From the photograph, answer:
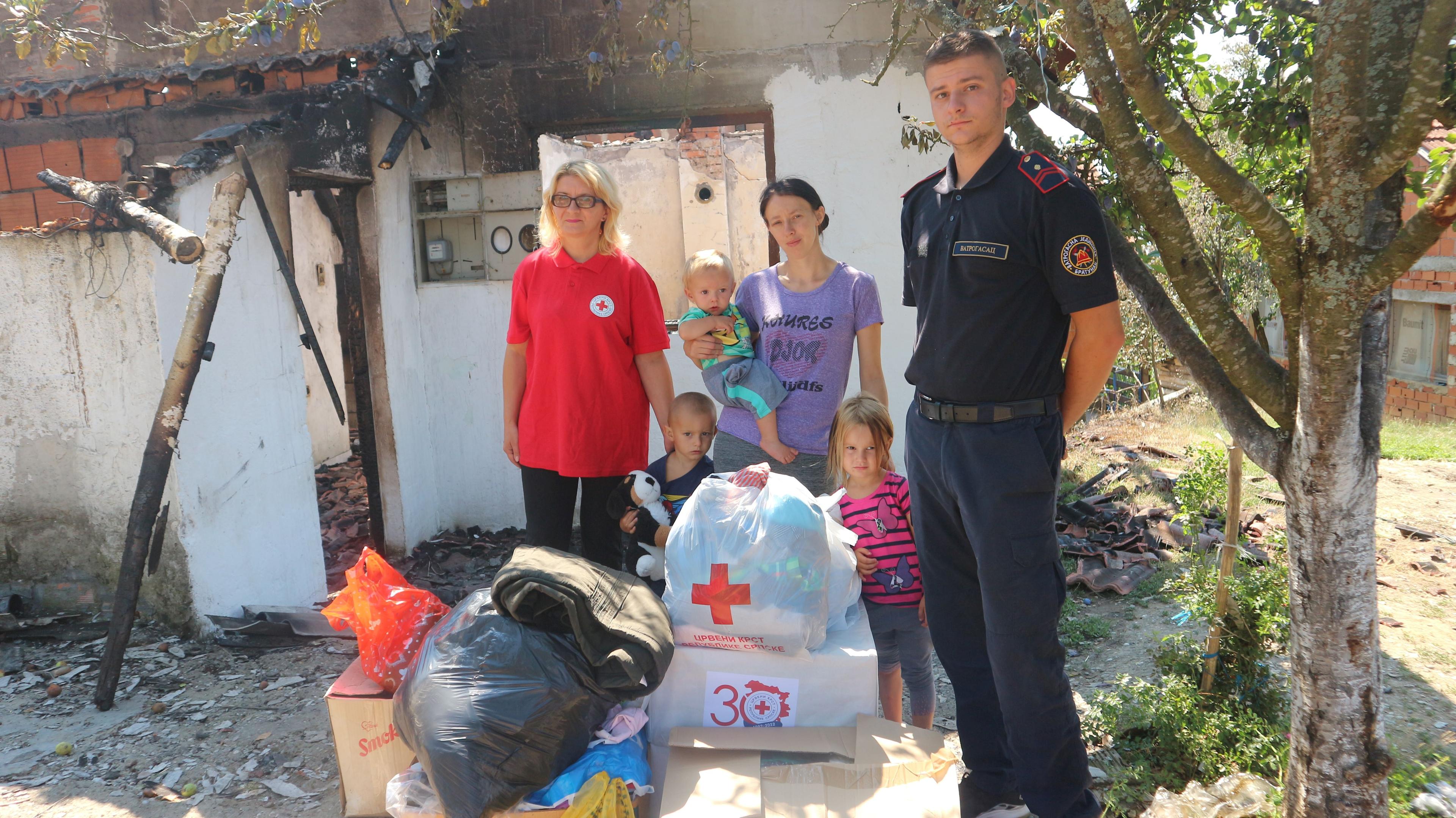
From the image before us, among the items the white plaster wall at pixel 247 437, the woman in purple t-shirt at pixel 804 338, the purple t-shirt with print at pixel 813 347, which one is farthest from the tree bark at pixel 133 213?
the purple t-shirt with print at pixel 813 347

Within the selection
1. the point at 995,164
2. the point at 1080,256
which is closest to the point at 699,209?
the point at 995,164

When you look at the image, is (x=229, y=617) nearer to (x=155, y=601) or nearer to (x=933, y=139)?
(x=155, y=601)

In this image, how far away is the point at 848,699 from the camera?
2.39 m

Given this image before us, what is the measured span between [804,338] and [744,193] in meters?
8.37

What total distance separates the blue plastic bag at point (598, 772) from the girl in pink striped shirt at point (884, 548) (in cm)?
89

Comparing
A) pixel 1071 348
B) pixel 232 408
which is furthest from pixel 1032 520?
pixel 232 408

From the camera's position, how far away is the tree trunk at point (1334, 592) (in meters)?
2.11

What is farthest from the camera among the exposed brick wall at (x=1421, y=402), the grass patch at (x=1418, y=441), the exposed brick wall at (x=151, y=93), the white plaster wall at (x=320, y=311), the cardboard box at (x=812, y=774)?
the exposed brick wall at (x=1421, y=402)

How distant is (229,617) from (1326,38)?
467 centimetres

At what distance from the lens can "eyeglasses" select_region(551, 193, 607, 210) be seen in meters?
3.12

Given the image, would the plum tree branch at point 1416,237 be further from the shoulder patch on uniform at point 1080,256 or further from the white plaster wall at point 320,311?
the white plaster wall at point 320,311

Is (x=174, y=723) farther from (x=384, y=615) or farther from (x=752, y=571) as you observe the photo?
(x=752, y=571)

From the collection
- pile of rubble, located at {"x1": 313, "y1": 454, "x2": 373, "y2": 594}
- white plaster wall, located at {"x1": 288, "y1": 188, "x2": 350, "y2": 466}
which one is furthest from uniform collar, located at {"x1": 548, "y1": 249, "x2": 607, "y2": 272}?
white plaster wall, located at {"x1": 288, "y1": 188, "x2": 350, "y2": 466}

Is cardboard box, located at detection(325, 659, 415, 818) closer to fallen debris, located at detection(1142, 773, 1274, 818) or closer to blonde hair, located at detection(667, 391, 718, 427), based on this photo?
blonde hair, located at detection(667, 391, 718, 427)
